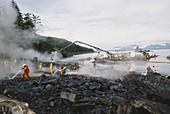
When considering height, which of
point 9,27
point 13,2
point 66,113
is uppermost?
point 13,2

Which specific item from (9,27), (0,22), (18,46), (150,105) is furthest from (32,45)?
(150,105)

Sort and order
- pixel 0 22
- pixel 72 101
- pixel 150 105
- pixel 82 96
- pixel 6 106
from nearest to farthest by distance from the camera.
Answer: pixel 6 106 < pixel 150 105 < pixel 72 101 < pixel 82 96 < pixel 0 22

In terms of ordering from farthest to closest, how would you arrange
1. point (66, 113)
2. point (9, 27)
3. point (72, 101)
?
point (9, 27) < point (72, 101) < point (66, 113)

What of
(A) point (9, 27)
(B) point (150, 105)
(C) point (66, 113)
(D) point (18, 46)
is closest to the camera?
(B) point (150, 105)

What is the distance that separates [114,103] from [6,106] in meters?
3.86

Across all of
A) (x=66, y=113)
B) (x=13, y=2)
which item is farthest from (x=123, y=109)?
(x=13, y=2)

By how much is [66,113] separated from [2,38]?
104 ft

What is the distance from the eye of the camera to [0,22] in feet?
89.7

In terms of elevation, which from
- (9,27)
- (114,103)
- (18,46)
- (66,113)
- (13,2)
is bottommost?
(66,113)

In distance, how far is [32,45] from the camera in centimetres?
4247

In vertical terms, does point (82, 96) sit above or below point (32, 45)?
below

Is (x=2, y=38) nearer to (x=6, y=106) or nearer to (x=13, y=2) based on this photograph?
(x=13, y=2)

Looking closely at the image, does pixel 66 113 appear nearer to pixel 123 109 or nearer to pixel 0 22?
pixel 123 109

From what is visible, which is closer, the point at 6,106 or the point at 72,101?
the point at 6,106
